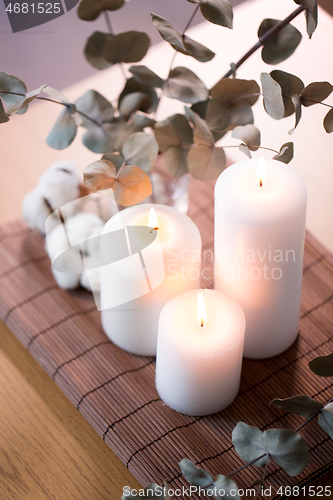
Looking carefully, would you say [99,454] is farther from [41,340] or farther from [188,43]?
[188,43]

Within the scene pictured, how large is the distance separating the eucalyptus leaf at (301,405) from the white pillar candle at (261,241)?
0.11m

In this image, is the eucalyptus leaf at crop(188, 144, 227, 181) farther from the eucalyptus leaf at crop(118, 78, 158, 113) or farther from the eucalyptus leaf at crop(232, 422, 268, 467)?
the eucalyptus leaf at crop(232, 422, 268, 467)

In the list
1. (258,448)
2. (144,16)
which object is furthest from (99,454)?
(144,16)

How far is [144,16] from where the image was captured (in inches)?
41.2

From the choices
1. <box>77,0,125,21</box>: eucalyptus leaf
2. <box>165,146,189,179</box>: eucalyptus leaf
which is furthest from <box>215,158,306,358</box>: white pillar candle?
<box>77,0,125,21</box>: eucalyptus leaf

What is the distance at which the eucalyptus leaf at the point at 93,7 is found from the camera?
52 centimetres

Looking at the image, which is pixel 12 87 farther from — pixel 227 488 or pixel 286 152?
pixel 227 488

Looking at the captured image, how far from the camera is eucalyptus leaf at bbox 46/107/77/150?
1.68 ft

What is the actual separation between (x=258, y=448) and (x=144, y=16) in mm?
882

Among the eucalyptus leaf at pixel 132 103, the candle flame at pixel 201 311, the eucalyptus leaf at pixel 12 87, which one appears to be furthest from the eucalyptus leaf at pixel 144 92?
the candle flame at pixel 201 311

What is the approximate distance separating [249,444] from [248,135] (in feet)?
0.78

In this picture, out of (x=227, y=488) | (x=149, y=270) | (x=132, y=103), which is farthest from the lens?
(x=132, y=103)

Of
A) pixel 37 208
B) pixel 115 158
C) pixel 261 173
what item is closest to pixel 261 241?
pixel 261 173

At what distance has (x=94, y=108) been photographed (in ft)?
1.79
